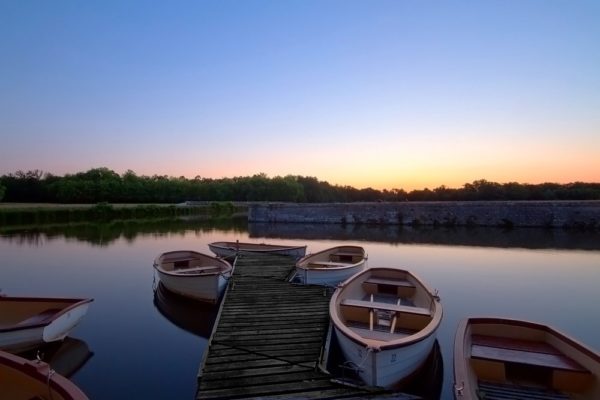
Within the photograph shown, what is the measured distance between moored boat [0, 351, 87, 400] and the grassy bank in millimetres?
42573

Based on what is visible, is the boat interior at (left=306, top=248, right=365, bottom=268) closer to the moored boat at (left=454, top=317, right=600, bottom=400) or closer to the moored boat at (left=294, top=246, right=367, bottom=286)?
the moored boat at (left=294, top=246, right=367, bottom=286)

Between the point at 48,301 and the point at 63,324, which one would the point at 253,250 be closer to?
the point at 48,301

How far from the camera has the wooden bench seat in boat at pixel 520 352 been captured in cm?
531

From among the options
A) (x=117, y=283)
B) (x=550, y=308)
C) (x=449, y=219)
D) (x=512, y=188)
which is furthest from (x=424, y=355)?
(x=512, y=188)

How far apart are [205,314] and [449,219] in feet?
105

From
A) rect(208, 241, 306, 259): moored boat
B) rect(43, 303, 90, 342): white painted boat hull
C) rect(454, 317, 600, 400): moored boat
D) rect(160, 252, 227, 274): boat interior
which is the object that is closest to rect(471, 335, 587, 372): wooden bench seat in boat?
rect(454, 317, 600, 400): moored boat

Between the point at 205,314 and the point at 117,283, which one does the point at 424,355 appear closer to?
the point at 205,314

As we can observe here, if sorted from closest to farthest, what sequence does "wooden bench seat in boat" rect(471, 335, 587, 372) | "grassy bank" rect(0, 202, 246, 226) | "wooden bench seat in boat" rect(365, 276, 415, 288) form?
"wooden bench seat in boat" rect(471, 335, 587, 372)
"wooden bench seat in boat" rect(365, 276, 415, 288)
"grassy bank" rect(0, 202, 246, 226)

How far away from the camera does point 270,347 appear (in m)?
6.78

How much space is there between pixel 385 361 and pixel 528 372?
80.9 inches

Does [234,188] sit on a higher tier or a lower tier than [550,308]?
higher

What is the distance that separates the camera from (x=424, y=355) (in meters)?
6.20

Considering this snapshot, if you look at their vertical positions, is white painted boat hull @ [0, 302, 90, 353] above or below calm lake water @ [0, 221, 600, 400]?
above

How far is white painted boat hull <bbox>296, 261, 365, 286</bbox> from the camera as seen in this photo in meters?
11.1
